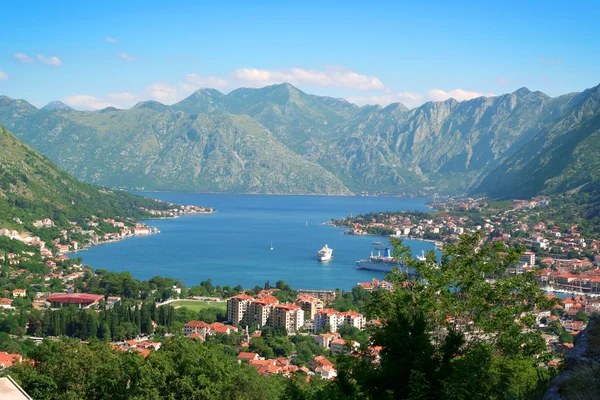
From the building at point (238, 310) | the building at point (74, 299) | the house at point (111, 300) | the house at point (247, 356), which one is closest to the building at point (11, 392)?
the house at point (247, 356)

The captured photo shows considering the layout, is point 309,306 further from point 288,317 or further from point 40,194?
point 40,194

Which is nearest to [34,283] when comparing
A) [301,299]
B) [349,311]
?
[301,299]

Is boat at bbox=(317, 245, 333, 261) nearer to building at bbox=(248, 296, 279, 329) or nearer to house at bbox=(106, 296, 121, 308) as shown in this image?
house at bbox=(106, 296, 121, 308)

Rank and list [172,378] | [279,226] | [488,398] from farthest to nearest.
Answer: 1. [279,226]
2. [172,378]
3. [488,398]

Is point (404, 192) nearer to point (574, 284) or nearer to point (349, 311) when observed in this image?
point (574, 284)

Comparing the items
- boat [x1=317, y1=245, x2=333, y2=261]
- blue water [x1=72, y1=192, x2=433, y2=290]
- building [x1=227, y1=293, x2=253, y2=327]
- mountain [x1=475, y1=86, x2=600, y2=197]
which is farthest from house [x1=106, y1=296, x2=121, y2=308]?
mountain [x1=475, y1=86, x2=600, y2=197]

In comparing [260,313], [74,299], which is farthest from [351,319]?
[74,299]
